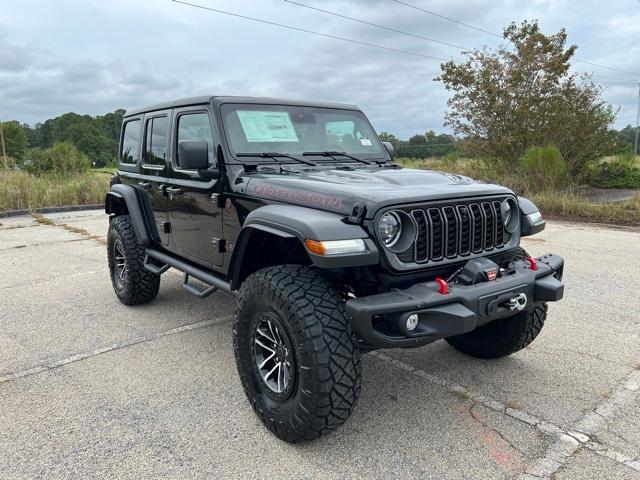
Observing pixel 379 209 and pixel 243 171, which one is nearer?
pixel 379 209

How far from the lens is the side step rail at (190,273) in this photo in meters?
3.61

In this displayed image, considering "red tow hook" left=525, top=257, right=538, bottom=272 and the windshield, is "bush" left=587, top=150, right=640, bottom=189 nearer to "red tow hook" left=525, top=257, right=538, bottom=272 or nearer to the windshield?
the windshield

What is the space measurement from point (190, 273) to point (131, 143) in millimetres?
1930

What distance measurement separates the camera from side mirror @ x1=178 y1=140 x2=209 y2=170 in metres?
3.34

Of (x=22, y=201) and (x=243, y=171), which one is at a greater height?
(x=243, y=171)

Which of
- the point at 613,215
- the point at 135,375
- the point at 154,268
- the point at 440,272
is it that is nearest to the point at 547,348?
the point at 440,272

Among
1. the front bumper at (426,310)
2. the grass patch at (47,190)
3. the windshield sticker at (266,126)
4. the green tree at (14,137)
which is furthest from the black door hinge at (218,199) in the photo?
the green tree at (14,137)

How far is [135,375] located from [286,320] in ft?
5.12

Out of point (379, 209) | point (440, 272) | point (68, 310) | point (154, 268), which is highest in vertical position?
point (379, 209)

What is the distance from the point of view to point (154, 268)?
4.53 meters

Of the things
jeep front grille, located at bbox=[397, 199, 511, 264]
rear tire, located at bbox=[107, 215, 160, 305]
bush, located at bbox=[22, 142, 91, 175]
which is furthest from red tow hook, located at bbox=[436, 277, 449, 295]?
bush, located at bbox=[22, 142, 91, 175]

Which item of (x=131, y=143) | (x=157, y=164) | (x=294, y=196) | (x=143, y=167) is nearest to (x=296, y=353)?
(x=294, y=196)

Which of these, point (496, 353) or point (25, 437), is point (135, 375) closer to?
point (25, 437)

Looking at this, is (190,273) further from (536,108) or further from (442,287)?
(536,108)
